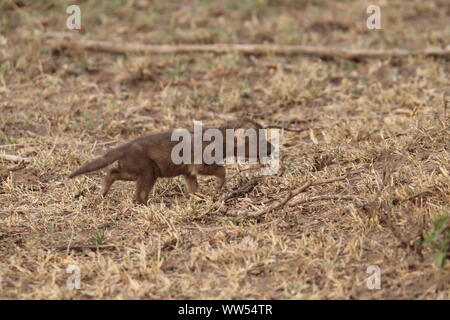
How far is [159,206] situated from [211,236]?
0.73m

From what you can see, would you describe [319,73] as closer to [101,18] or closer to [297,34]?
[297,34]

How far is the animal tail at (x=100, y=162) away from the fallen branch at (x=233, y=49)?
4435mm

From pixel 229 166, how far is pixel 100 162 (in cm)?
172

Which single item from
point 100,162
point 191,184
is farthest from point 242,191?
point 100,162

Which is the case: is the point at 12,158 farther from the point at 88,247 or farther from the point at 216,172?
the point at 88,247

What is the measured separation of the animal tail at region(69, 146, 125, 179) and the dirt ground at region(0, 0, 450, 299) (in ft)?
1.35

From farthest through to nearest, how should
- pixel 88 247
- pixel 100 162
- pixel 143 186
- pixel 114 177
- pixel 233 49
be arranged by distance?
pixel 233 49
pixel 114 177
pixel 143 186
pixel 100 162
pixel 88 247

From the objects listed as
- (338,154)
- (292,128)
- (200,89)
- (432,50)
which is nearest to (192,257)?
(338,154)

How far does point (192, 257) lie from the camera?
5348 millimetres

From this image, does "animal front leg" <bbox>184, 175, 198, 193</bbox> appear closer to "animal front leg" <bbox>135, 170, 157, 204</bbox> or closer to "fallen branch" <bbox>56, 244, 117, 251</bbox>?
"animal front leg" <bbox>135, 170, 157, 204</bbox>

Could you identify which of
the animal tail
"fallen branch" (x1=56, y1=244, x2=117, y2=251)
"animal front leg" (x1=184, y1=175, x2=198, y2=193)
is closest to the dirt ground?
"fallen branch" (x1=56, y1=244, x2=117, y2=251)

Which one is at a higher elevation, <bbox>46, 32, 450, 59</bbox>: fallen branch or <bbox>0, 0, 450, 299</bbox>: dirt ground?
<bbox>46, 32, 450, 59</bbox>: fallen branch

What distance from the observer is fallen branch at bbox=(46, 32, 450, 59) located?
10.4 meters

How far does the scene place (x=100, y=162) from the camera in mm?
6109
